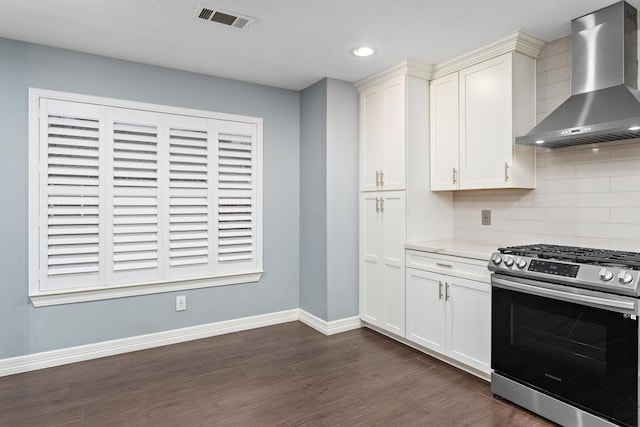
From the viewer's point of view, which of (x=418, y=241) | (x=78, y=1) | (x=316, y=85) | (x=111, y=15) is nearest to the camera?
(x=78, y=1)

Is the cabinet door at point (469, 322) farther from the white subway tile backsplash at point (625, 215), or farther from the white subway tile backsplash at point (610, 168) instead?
the white subway tile backsplash at point (610, 168)

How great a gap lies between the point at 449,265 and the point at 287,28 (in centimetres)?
212

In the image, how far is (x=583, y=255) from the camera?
2.27 meters

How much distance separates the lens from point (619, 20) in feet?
7.77

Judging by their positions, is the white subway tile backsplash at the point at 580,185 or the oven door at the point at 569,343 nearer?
the oven door at the point at 569,343

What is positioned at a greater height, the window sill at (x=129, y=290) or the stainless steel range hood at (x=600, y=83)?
the stainless steel range hood at (x=600, y=83)

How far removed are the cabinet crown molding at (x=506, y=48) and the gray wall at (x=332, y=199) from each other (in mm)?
1132

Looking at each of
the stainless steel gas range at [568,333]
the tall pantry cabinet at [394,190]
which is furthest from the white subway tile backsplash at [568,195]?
the tall pantry cabinet at [394,190]

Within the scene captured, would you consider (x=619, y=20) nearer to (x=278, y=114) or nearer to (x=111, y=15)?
(x=278, y=114)

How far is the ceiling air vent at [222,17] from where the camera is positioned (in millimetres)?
2465

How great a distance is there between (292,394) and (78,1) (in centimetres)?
286

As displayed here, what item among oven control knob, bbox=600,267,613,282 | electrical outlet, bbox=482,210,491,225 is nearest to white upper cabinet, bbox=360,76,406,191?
electrical outlet, bbox=482,210,491,225

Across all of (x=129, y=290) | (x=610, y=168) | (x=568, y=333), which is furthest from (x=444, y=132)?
(x=129, y=290)

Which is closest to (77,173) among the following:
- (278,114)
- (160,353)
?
(160,353)
